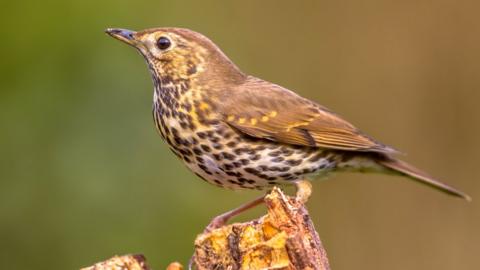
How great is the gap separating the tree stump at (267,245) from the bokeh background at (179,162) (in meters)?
2.02

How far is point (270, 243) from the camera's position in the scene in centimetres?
471

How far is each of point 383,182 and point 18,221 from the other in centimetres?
364

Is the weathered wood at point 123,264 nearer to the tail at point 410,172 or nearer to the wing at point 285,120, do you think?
the wing at point 285,120

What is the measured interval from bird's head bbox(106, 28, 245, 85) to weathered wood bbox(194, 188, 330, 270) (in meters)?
1.65

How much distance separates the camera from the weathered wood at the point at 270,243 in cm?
469

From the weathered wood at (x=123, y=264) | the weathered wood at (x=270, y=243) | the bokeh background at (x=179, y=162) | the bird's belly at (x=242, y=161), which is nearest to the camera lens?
the weathered wood at (x=270, y=243)

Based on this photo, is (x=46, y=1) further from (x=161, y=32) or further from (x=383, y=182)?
(x=383, y=182)

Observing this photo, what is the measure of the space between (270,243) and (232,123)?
1580 millimetres

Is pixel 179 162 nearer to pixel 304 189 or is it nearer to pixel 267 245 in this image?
pixel 304 189

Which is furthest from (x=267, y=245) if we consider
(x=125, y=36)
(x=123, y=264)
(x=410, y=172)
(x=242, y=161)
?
(x=410, y=172)

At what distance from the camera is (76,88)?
693 cm

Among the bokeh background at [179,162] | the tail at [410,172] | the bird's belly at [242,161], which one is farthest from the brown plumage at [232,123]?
the bokeh background at [179,162]

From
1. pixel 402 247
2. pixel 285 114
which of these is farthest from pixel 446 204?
pixel 285 114

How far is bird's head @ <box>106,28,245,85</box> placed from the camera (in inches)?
250
